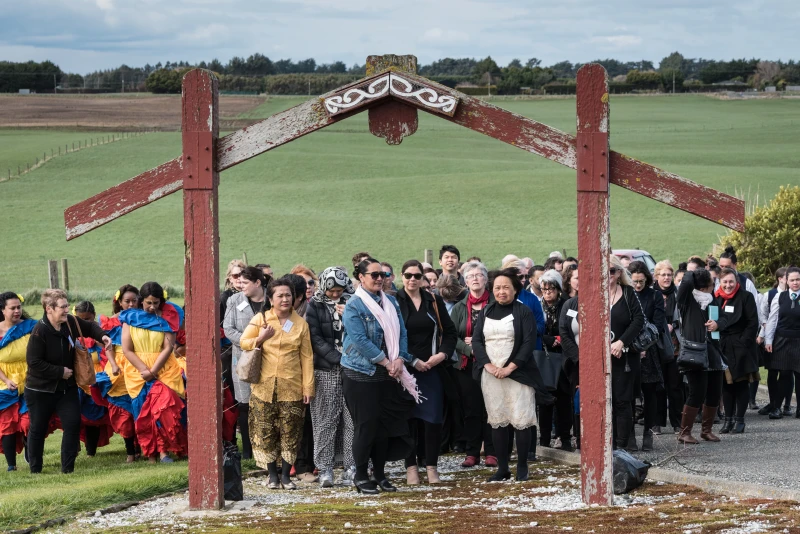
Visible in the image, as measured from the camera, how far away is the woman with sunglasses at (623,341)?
→ 9523 mm

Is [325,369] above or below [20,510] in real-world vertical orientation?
above

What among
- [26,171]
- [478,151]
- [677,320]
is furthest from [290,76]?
[677,320]

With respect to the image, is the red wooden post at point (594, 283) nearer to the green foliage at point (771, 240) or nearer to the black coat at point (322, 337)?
the black coat at point (322, 337)

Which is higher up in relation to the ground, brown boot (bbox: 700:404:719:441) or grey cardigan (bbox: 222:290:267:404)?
grey cardigan (bbox: 222:290:267:404)

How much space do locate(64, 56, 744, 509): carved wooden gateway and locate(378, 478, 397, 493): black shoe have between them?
4.66ft

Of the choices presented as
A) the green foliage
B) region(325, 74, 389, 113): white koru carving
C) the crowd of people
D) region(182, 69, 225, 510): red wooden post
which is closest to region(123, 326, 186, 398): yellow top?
the crowd of people

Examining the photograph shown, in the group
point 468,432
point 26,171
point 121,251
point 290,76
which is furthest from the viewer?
point 290,76

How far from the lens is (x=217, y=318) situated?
25.8 ft

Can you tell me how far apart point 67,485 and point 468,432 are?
349 cm

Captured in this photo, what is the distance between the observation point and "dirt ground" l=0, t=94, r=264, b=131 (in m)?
84.1

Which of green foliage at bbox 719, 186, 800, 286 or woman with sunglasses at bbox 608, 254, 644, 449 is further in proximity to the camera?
green foliage at bbox 719, 186, 800, 286

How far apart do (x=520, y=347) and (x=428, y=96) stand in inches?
89.2

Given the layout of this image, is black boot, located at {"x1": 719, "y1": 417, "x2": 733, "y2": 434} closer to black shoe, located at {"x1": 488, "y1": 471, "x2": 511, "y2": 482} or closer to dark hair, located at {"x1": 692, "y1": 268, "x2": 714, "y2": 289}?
dark hair, located at {"x1": 692, "y1": 268, "x2": 714, "y2": 289}

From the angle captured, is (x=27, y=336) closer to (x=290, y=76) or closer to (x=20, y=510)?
(x=20, y=510)
